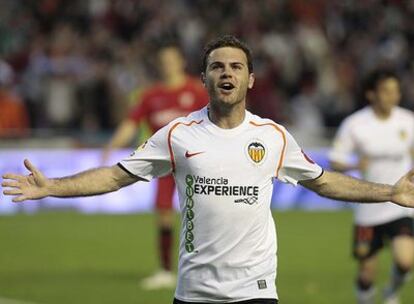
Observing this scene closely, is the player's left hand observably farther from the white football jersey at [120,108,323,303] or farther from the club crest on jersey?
the club crest on jersey

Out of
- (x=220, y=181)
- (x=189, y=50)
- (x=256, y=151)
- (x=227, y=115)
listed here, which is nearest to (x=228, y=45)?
(x=227, y=115)

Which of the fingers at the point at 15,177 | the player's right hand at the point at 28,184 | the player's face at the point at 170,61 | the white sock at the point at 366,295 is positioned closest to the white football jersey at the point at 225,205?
the player's right hand at the point at 28,184

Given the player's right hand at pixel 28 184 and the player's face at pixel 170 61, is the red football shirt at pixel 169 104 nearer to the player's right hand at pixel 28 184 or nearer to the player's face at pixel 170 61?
the player's face at pixel 170 61

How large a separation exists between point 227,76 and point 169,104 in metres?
7.66

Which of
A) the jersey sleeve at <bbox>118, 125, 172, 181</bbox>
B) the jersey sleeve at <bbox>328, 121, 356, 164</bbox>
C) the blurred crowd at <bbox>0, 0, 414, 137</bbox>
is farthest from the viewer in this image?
the blurred crowd at <bbox>0, 0, 414, 137</bbox>

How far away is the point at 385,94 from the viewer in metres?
11.9

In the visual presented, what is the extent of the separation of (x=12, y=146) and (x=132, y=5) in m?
6.79

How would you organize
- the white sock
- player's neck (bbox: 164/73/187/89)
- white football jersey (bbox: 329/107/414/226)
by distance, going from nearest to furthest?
the white sock → white football jersey (bbox: 329/107/414/226) → player's neck (bbox: 164/73/187/89)

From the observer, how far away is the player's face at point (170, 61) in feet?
47.4

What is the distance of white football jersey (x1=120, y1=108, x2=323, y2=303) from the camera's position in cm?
721

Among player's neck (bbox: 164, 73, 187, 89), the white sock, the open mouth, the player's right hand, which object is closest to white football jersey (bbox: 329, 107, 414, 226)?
the white sock

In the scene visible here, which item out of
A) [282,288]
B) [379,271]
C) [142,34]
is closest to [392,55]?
[142,34]

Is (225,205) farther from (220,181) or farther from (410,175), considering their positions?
(410,175)

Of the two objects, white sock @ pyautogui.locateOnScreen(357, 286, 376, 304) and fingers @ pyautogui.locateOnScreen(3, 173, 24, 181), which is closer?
fingers @ pyautogui.locateOnScreen(3, 173, 24, 181)
